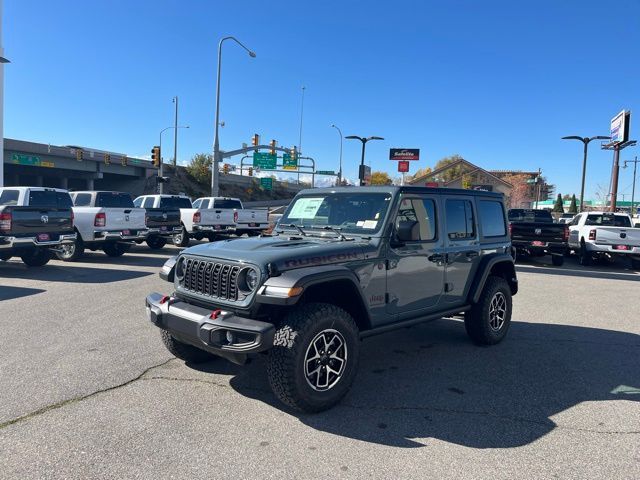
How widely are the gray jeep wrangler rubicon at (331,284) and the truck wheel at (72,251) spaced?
9669mm

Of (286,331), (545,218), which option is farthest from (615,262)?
(286,331)

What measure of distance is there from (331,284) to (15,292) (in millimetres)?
7113

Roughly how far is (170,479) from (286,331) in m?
1.25

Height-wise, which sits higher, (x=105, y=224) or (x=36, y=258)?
(x=105, y=224)

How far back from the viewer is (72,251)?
13.2 m

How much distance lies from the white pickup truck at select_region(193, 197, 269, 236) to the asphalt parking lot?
11.8m

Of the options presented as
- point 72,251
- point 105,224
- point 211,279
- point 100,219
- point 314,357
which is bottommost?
point 72,251

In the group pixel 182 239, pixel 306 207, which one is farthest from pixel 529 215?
pixel 306 207

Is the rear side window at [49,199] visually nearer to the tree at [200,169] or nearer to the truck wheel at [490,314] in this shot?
the truck wheel at [490,314]

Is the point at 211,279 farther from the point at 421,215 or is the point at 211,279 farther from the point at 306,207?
the point at 421,215

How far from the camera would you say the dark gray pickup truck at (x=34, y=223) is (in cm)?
1050

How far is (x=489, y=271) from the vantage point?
18.4 feet

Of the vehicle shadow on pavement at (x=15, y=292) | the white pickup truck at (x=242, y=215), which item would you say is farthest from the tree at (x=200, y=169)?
the vehicle shadow on pavement at (x=15, y=292)

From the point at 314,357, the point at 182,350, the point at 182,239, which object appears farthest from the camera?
the point at 182,239
